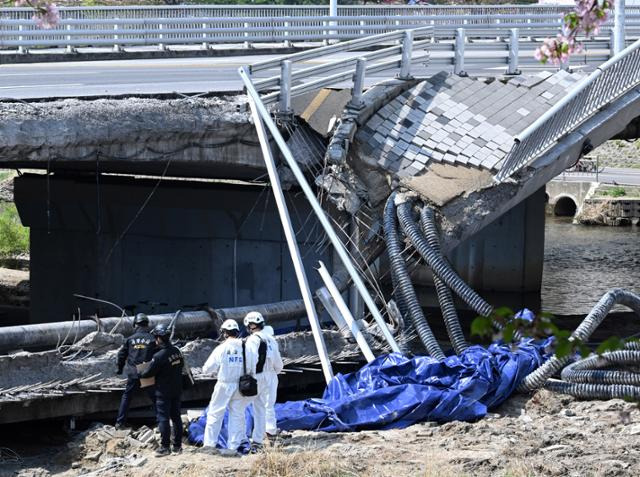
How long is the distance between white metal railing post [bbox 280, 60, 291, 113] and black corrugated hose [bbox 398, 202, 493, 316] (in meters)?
2.09

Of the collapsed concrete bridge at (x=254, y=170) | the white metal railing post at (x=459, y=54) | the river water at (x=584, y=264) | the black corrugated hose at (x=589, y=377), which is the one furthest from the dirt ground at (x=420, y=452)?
the river water at (x=584, y=264)

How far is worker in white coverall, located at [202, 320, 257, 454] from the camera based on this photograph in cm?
1141

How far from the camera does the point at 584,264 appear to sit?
104 ft

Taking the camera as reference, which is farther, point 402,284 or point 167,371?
point 402,284

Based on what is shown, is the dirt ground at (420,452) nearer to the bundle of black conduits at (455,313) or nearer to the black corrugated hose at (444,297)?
the bundle of black conduits at (455,313)

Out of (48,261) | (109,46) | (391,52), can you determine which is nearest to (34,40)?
(109,46)

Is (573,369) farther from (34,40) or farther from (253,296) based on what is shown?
(34,40)

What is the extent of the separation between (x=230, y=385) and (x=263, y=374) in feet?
1.25

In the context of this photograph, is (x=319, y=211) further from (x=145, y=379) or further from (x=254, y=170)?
(x=254, y=170)

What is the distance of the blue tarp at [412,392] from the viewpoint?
1273 centimetres

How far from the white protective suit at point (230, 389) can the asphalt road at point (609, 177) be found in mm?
31971

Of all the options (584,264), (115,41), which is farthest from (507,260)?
(115,41)

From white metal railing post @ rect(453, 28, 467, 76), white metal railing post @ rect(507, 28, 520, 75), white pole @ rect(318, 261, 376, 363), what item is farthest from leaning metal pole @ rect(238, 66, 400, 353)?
white metal railing post @ rect(507, 28, 520, 75)

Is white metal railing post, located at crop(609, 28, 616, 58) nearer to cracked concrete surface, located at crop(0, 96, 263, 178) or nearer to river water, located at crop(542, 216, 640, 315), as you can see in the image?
river water, located at crop(542, 216, 640, 315)
